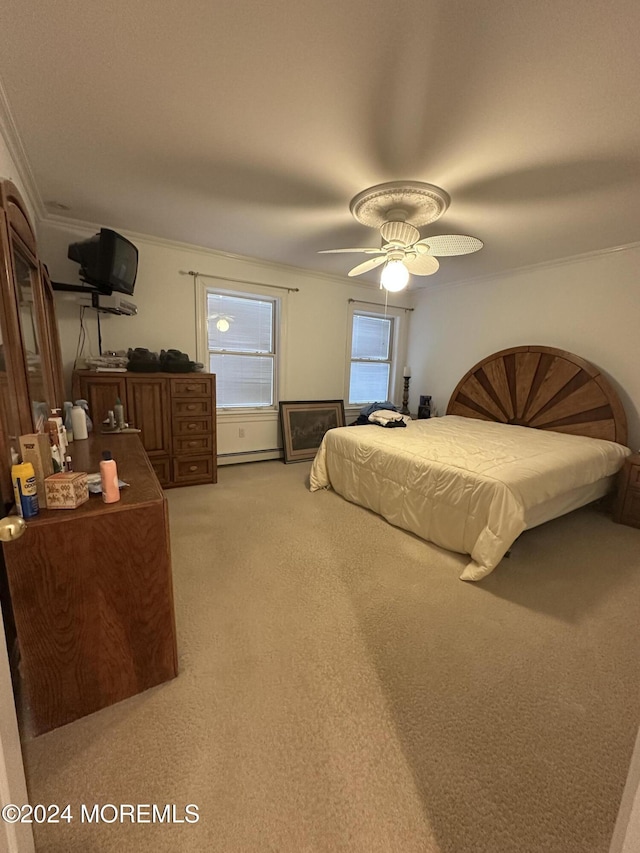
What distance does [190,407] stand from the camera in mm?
3316

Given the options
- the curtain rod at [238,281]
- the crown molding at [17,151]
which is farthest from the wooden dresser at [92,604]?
the curtain rod at [238,281]

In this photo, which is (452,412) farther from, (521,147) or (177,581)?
(177,581)

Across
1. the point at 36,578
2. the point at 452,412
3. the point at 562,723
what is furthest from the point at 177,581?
the point at 452,412

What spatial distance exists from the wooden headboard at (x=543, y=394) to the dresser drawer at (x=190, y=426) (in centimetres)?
311

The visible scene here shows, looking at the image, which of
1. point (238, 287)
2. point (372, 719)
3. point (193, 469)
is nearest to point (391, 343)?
point (238, 287)

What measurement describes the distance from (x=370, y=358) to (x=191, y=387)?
2779 millimetres

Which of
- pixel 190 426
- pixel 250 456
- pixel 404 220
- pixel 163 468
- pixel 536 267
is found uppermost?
pixel 536 267

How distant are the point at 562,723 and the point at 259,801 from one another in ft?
3.57

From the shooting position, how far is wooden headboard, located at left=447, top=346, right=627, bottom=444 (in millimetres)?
3193

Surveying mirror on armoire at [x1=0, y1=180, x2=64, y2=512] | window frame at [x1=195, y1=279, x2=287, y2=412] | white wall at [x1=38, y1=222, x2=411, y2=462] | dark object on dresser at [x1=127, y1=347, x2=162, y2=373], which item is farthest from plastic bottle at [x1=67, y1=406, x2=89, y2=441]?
window frame at [x1=195, y1=279, x2=287, y2=412]

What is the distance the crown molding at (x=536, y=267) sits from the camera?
3.11 metres

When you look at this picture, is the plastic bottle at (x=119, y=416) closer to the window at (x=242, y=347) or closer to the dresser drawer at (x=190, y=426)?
the dresser drawer at (x=190, y=426)

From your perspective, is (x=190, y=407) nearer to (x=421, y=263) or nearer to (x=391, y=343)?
(x=421, y=263)

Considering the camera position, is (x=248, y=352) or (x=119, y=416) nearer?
(x=119, y=416)
